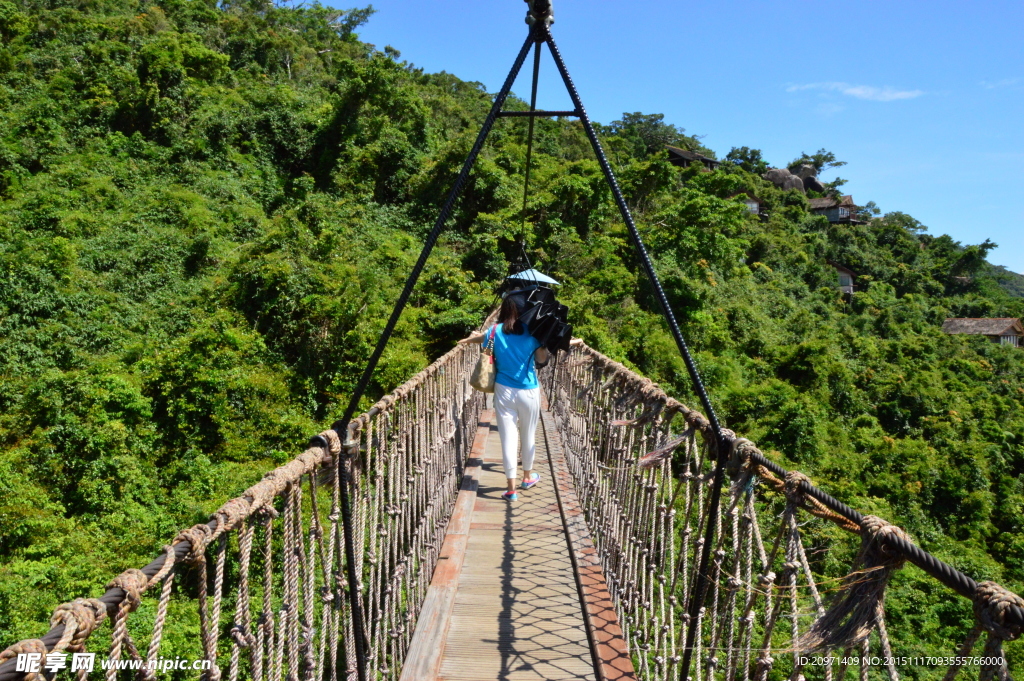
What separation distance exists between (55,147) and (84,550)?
11.9 metres

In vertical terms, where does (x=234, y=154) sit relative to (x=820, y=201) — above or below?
below

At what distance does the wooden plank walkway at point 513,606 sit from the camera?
201 cm

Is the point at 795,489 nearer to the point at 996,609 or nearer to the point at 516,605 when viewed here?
the point at 996,609

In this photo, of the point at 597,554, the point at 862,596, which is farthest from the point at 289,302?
the point at 862,596

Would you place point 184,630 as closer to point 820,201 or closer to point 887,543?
point 887,543

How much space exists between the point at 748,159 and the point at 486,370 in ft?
155

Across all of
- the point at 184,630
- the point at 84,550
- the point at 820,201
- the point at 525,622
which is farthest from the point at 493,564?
the point at 820,201

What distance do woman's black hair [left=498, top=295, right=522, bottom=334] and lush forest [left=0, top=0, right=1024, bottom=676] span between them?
4.36 m

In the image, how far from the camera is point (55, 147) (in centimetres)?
1348

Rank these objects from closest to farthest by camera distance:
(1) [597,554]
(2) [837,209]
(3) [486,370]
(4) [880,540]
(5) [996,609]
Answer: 1. (5) [996,609]
2. (4) [880,540]
3. (1) [597,554]
4. (3) [486,370]
5. (2) [837,209]

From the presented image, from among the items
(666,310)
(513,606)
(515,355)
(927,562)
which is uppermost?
(666,310)

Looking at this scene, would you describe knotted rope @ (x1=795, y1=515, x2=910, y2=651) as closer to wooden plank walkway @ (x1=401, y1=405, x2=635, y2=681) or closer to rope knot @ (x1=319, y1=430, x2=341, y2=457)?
wooden plank walkway @ (x1=401, y1=405, x2=635, y2=681)

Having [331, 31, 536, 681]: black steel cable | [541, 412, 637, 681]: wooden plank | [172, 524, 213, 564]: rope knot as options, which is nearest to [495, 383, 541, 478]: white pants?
[541, 412, 637, 681]: wooden plank

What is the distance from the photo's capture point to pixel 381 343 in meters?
1.30
